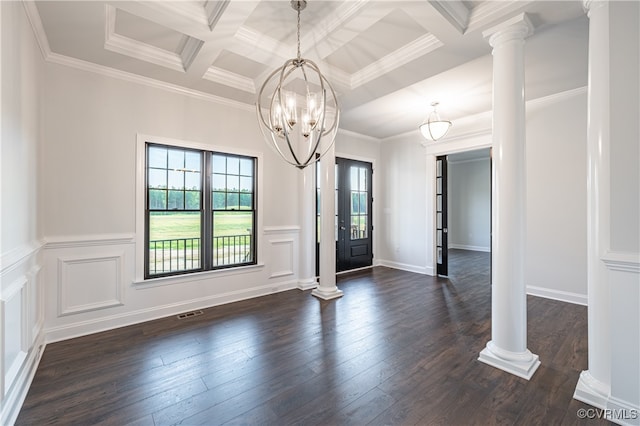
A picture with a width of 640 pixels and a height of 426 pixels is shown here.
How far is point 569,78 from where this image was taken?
11.2ft

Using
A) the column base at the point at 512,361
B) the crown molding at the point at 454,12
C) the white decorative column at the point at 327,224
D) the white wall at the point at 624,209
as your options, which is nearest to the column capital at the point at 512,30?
the crown molding at the point at 454,12

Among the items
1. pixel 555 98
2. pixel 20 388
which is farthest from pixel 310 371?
pixel 555 98

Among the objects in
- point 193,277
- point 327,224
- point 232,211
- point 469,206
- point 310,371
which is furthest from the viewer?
point 469,206

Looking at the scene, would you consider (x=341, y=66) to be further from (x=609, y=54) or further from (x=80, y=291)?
(x=80, y=291)

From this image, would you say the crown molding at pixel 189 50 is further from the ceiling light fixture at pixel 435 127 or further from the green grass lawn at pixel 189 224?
the ceiling light fixture at pixel 435 127

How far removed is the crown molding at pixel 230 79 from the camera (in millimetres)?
3404

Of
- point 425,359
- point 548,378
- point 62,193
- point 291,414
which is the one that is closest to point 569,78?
point 548,378

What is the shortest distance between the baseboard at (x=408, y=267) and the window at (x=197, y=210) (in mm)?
Answer: 3392

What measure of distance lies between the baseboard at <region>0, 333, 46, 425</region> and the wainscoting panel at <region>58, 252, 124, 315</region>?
0.42 m

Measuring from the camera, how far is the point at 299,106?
423cm

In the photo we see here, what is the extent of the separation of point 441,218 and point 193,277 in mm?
4609

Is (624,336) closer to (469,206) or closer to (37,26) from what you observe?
(37,26)

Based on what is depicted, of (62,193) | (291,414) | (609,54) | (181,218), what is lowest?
(291,414)

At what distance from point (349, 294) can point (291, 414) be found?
8.61ft
